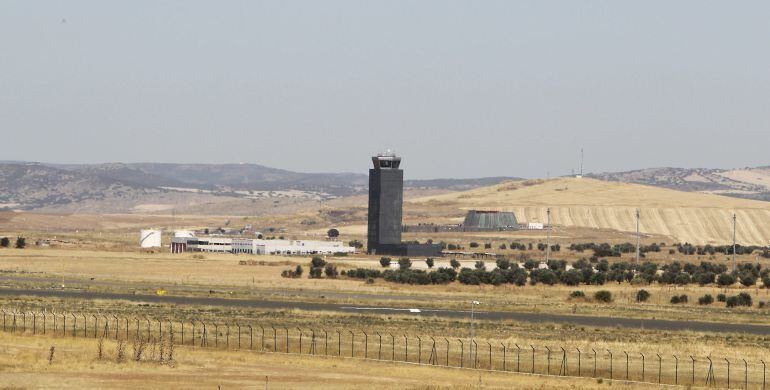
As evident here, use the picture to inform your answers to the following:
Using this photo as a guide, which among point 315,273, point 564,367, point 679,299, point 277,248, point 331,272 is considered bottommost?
point 315,273

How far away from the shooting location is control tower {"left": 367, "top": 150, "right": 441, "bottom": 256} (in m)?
190

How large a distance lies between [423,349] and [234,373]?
48.3ft

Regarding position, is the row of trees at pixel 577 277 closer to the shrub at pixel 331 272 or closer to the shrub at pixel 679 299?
the shrub at pixel 331 272

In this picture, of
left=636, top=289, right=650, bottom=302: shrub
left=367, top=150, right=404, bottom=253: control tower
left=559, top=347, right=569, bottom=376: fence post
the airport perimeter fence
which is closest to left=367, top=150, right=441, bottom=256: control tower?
left=367, top=150, right=404, bottom=253: control tower

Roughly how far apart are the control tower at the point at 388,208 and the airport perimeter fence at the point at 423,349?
108 meters

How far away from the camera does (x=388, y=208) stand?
190250mm

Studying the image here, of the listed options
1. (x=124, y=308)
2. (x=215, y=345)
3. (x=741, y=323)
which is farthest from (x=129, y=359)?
(x=741, y=323)

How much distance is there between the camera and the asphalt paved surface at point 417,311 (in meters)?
Result: 89.6

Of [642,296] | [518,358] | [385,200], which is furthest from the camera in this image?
[385,200]

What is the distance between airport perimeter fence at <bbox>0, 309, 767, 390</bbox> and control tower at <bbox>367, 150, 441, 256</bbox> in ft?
355

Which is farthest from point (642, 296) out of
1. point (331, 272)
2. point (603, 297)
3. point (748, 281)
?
point (331, 272)

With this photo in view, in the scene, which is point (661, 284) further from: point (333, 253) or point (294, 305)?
point (333, 253)

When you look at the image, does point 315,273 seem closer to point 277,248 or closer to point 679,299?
point 679,299

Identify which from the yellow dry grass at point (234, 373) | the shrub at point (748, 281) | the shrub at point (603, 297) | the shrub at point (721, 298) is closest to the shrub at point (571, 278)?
the shrub at point (748, 281)
